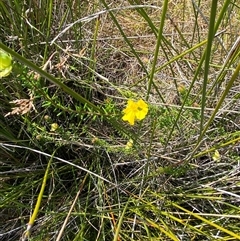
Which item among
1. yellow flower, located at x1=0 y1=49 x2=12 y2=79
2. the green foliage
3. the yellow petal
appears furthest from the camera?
the green foliage

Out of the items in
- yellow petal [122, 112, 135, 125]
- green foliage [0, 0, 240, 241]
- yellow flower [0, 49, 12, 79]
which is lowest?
green foliage [0, 0, 240, 241]

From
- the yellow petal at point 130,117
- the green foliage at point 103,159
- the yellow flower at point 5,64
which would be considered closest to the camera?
the yellow flower at point 5,64

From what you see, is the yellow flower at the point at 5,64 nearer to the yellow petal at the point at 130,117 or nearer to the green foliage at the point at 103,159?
the yellow petal at the point at 130,117

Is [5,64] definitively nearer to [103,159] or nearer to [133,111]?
[133,111]

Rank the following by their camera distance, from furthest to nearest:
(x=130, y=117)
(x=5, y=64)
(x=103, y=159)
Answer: (x=103, y=159) → (x=130, y=117) → (x=5, y=64)

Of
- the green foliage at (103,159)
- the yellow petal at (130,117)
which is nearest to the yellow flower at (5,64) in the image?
the yellow petal at (130,117)

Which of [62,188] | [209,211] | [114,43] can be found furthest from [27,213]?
[114,43]

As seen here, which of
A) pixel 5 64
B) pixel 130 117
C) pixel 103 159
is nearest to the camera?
pixel 5 64

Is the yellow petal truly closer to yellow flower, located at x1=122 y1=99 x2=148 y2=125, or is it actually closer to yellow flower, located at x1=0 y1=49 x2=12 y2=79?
yellow flower, located at x1=122 y1=99 x2=148 y2=125

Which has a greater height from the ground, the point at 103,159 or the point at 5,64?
the point at 5,64

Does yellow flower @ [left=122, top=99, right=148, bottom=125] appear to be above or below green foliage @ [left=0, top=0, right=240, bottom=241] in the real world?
above

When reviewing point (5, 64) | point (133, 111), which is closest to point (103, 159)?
point (133, 111)

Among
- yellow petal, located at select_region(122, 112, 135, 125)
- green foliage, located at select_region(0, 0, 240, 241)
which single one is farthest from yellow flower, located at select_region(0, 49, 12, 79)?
green foliage, located at select_region(0, 0, 240, 241)
